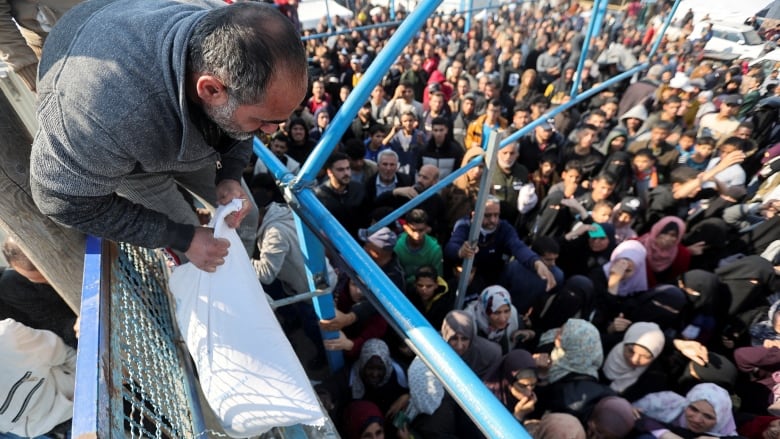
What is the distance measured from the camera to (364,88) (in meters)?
1.39

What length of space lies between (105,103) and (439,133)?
4.10 m

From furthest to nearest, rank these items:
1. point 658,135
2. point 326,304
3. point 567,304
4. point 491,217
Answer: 1. point 658,135
2. point 491,217
3. point 567,304
4. point 326,304

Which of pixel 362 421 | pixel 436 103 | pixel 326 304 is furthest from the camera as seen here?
pixel 436 103

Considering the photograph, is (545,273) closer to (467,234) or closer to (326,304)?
(467,234)

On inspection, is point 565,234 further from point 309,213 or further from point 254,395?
point 254,395

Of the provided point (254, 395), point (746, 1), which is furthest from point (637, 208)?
point (254, 395)

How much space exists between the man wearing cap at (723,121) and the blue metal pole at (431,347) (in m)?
6.60

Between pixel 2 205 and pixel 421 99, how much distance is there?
25.6 ft

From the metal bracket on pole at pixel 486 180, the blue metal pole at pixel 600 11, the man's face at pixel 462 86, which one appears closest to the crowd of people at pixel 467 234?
the metal bracket on pole at pixel 486 180

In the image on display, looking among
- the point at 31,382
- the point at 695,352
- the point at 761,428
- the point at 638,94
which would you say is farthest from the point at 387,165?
the point at 638,94

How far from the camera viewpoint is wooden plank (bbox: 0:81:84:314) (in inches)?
45.9

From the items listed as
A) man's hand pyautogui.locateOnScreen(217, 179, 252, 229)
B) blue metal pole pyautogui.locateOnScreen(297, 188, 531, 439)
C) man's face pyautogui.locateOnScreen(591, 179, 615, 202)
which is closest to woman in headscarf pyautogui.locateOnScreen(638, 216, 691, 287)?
→ man's face pyautogui.locateOnScreen(591, 179, 615, 202)

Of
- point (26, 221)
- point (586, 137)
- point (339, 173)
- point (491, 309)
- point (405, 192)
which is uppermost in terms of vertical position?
point (339, 173)

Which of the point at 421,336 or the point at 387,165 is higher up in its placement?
the point at 387,165
